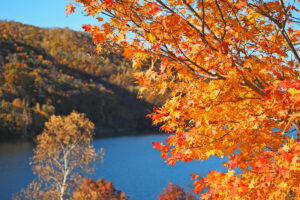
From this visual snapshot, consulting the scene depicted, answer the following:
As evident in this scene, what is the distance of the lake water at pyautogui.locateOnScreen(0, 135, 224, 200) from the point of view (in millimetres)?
18094

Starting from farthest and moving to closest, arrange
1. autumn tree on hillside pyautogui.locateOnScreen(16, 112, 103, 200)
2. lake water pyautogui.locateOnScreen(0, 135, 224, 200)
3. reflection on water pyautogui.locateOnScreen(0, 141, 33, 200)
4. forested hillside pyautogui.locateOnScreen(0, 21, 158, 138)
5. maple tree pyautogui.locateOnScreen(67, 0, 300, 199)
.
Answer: forested hillside pyautogui.locateOnScreen(0, 21, 158, 138) < lake water pyautogui.locateOnScreen(0, 135, 224, 200) < reflection on water pyautogui.locateOnScreen(0, 141, 33, 200) < autumn tree on hillside pyautogui.locateOnScreen(16, 112, 103, 200) < maple tree pyautogui.locateOnScreen(67, 0, 300, 199)

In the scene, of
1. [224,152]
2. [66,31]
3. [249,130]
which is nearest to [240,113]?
[249,130]

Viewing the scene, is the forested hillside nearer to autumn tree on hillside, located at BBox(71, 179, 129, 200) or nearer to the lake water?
the lake water

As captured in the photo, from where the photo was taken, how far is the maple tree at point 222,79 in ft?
7.66

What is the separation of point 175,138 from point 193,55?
91 cm

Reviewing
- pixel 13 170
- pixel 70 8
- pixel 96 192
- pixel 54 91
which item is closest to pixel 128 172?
pixel 13 170

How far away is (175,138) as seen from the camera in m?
2.80

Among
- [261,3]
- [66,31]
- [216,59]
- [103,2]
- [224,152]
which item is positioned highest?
[66,31]

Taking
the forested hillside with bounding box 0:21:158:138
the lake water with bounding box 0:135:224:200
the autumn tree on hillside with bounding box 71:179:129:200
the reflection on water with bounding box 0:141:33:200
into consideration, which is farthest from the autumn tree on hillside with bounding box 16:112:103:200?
the forested hillside with bounding box 0:21:158:138

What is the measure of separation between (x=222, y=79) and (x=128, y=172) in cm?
2188

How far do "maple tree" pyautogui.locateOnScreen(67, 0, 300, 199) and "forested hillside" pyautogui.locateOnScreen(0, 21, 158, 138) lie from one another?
19.6 meters

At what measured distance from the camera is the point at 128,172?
23141 millimetres

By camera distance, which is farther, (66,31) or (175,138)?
(66,31)

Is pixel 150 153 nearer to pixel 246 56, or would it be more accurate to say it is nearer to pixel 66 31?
pixel 246 56
